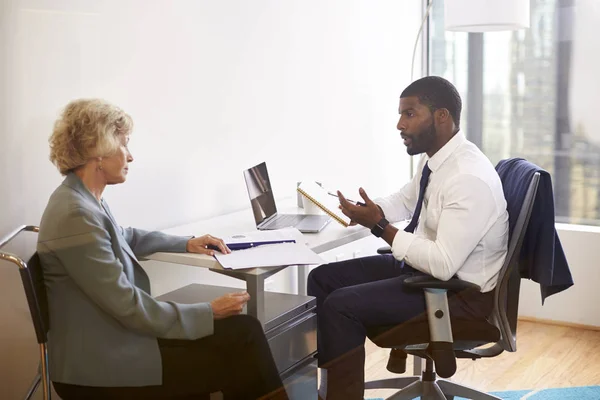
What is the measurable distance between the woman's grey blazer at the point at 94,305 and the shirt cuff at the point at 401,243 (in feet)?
2.31

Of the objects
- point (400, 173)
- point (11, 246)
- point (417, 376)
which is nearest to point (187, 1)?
point (11, 246)

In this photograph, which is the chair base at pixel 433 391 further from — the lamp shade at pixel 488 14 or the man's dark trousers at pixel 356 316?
the lamp shade at pixel 488 14

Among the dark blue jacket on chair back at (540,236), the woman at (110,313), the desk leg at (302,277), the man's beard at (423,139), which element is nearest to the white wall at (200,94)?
the woman at (110,313)

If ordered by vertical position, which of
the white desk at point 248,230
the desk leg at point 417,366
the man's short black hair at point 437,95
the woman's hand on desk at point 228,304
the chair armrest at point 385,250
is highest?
the man's short black hair at point 437,95

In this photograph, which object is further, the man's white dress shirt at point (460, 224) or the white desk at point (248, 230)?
the man's white dress shirt at point (460, 224)

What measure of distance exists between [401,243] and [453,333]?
0.96 feet

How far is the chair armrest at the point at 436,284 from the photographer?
216cm

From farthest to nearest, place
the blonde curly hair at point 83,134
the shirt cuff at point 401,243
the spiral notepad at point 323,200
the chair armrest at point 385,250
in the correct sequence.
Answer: the chair armrest at point 385,250
the spiral notepad at point 323,200
the shirt cuff at point 401,243
the blonde curly hair at point 83,134

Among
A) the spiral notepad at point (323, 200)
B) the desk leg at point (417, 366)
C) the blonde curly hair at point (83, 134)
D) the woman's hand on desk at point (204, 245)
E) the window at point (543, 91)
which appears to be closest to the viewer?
the blonde curly hair at point (83, 134)

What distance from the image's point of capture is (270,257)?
206 centimetres

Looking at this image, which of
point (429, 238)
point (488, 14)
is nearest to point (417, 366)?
point (429, 238)

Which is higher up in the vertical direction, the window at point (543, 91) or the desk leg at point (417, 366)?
the window at point (543, 91)

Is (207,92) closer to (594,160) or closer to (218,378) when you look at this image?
(218,378)

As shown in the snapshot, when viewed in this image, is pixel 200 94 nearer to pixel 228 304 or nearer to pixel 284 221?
pixel 284 221
